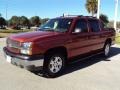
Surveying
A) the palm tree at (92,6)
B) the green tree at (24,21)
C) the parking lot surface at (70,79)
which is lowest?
the parking lot surface at (70,79)

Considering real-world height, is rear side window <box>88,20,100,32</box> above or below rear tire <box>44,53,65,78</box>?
above

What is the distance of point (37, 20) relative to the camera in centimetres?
10225

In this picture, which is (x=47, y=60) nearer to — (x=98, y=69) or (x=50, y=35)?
(x=50, y=35)

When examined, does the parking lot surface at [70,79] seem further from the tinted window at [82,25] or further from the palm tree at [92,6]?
the palm tree at [92,6]

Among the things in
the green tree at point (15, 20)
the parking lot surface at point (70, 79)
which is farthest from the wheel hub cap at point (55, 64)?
the green tree at point (15, 20)

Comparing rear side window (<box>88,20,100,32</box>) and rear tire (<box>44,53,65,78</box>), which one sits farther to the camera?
rear side window (<box>88,20,100,32</box>)

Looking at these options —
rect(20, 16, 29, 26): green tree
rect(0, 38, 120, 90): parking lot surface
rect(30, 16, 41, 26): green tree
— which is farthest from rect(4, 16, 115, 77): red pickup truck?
rect(20, 16, 29, 26): green tree

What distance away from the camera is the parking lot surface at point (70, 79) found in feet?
19.5

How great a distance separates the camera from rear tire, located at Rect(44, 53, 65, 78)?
21.4 ft

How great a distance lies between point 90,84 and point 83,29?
7.97ft

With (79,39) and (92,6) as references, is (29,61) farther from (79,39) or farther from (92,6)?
(92,6)

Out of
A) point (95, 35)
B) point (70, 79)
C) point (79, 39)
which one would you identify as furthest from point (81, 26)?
point (70, 79)

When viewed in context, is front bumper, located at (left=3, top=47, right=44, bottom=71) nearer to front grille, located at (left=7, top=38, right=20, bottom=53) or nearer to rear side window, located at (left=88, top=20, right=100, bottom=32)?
front grille, located at (left=7, top=38, right=20, bottom=53)

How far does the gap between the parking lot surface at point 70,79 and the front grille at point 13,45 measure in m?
0.81
